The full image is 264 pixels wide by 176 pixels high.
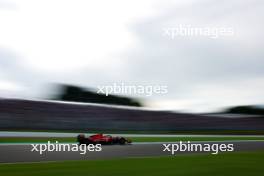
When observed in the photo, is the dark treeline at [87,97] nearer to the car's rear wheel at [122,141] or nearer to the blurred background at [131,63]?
the blurred background at [131,63]

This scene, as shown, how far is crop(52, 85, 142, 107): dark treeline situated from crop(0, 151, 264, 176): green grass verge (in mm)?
616

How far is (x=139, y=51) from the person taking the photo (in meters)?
5.81

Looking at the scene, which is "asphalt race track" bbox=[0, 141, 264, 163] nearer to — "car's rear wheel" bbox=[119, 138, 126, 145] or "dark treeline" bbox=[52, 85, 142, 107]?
"car's rear wheel" bbox=[119, 138, 126, 145]

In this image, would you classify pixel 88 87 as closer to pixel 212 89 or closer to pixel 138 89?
pixel 138 89

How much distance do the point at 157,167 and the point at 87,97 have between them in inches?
41.1

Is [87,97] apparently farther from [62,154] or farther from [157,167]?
[157,167]

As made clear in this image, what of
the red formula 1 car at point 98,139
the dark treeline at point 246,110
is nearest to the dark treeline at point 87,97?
the red formula 1 car at point 98,139

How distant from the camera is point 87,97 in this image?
563cm

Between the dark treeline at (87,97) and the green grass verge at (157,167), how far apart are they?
2.02 feet

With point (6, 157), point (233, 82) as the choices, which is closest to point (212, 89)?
point (233, 82)

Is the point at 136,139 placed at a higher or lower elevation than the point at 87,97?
lower

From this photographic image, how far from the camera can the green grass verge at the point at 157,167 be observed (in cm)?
527

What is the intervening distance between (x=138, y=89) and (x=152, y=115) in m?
0.38

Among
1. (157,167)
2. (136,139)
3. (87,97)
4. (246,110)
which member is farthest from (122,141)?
(246,110)
